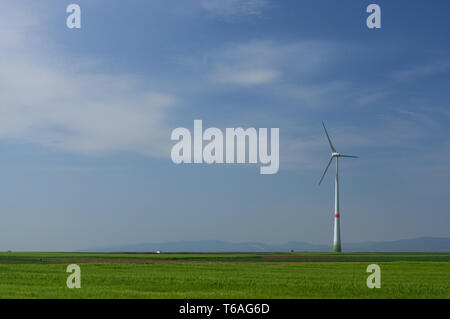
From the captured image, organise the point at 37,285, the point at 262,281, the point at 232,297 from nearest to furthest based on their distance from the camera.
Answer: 1. the point at 232,297
2. the point at 37,285
3. the point at 262,281

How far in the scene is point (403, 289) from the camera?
1756 inches

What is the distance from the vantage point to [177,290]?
141ft

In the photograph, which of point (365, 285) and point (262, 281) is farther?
point (262, 281)
